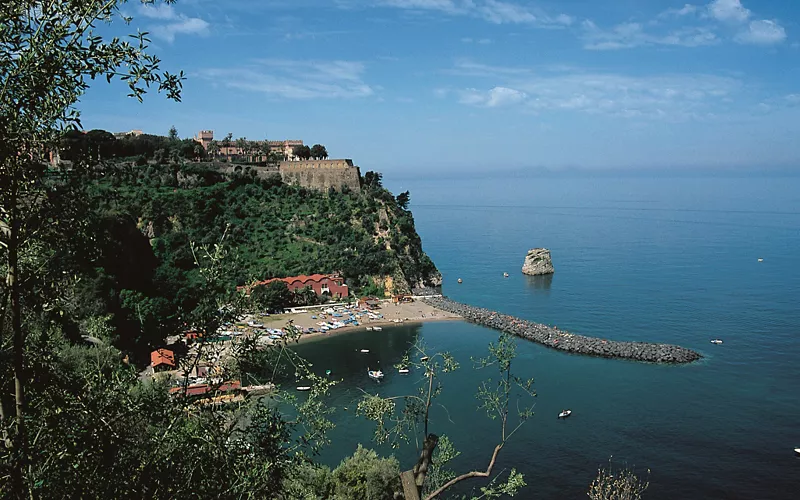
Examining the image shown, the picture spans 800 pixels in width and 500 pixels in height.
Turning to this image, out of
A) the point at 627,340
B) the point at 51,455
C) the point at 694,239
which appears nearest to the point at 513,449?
the point at 627,340

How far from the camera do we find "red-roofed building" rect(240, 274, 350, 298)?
39.1 metres

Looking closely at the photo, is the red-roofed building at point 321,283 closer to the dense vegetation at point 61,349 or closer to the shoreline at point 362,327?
the shoreline at point 362,327

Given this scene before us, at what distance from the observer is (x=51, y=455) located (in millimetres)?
2805

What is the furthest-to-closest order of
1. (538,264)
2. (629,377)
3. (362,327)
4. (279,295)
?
(538,264), (279,295), (362,327), (629,377)

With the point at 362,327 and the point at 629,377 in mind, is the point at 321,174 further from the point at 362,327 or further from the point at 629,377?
the point at 629,377

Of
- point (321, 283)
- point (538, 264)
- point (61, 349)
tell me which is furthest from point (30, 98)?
point (538, 264)

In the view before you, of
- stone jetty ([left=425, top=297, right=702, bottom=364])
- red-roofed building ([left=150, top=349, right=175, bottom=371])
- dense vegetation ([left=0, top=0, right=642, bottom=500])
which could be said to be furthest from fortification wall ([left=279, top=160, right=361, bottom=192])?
dense vegetation ([left=0, top=0, right=642, bottom=500])

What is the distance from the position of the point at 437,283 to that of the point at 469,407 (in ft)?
84.5

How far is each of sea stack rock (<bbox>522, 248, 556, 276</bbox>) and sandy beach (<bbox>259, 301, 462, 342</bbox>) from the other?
1590 centimetres

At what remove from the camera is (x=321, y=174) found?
5003 cm

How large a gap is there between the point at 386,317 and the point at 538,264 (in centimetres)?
2109

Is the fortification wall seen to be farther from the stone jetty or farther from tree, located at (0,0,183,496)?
tree, located at (0,0,183,496)

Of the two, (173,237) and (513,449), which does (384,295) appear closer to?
(173,237)

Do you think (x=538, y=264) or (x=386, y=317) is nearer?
(x=386, y=317)
